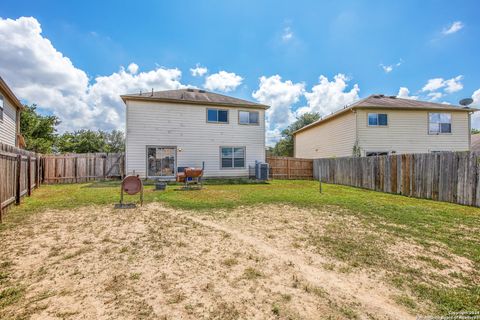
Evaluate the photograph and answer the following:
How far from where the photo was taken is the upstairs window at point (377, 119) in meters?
16.3

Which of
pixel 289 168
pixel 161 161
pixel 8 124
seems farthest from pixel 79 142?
pixel 289 168

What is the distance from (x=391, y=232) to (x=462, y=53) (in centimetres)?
1664

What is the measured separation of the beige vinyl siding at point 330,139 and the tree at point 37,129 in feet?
87.2

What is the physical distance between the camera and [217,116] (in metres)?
15.6

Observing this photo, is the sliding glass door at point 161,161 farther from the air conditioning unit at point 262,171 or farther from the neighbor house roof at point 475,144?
the neighbor house roof at point 475,144

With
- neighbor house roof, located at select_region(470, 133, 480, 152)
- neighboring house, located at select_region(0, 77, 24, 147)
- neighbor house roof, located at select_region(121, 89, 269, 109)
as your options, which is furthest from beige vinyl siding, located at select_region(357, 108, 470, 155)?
neighboring house, located at select_region(0, 77, 24, 147)

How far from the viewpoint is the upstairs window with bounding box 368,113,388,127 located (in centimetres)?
1627

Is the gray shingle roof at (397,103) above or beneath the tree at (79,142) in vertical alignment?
above

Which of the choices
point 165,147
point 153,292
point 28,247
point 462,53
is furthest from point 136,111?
point 462,53

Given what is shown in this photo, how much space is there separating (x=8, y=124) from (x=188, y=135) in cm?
947

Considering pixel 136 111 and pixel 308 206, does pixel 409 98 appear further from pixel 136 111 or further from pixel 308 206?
pixel 136 111

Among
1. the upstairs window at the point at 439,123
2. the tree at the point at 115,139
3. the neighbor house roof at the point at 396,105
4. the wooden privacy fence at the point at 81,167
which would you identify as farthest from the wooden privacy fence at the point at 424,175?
the tree at the point at 115,139

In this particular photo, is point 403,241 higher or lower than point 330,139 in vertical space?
lower

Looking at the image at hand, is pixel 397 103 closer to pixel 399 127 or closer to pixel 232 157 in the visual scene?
pixel 399 127
